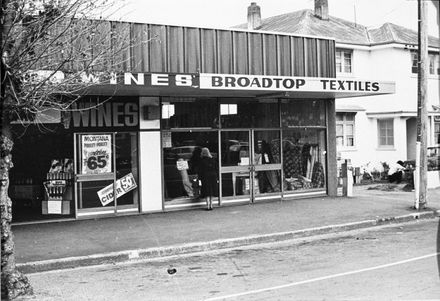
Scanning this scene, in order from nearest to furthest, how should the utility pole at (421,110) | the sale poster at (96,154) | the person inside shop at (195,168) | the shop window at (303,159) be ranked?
1. the sale poster at (96,154)
2. the utility pole at (421,110)
3. the person inside shop at (195,168)
4. the shop window at (303,159)

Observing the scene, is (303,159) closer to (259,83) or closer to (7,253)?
(259,83)

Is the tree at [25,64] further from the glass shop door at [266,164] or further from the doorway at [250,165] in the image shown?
the glass shop door at [266,164]

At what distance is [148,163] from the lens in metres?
14.1

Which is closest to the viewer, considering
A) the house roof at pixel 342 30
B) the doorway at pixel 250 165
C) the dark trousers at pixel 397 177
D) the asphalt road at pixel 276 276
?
the asphalt road at pixel 276 276

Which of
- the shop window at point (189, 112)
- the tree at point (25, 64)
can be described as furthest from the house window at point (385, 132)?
the tree at point (25, 64)

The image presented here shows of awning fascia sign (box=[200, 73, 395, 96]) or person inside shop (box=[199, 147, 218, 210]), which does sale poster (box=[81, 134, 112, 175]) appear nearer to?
person inside shop (box=[199, 147, 218, 210])

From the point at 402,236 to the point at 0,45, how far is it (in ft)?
27.7

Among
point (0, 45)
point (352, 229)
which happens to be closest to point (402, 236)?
point (352, 229)

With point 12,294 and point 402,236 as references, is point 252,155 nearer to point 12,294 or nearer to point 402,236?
point 402,236

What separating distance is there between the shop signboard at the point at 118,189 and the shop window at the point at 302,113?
509cm

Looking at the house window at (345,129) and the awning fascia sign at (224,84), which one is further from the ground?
the awning fascia sign at (224,84)

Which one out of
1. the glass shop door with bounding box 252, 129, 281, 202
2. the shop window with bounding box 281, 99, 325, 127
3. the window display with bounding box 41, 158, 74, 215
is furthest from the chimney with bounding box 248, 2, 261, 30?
the window display with bounding box 41, 158, 74, 215

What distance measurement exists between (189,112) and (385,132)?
550 inches

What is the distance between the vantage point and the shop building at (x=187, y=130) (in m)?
13.0
